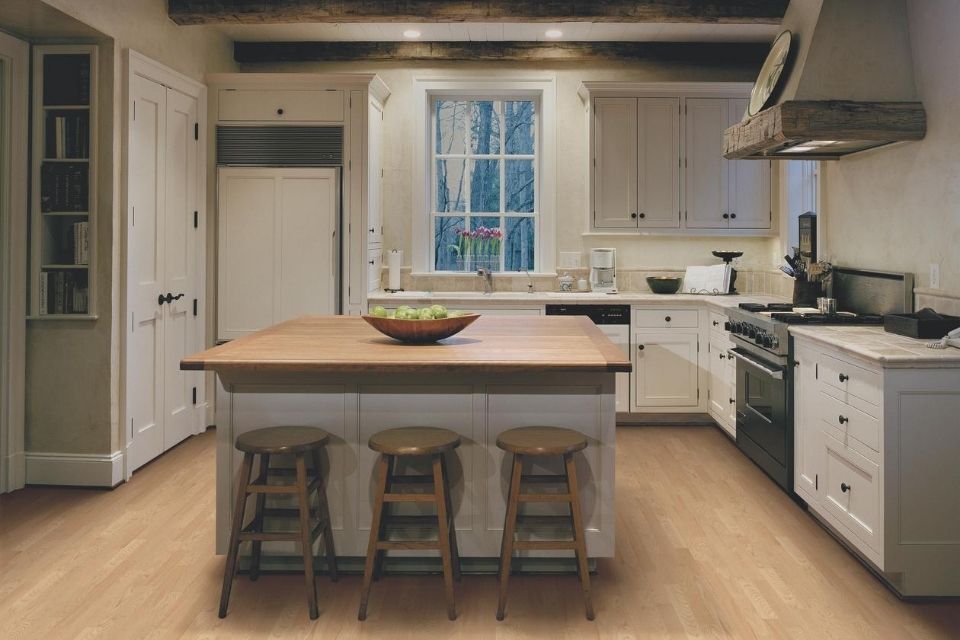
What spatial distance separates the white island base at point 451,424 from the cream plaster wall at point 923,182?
1.83m

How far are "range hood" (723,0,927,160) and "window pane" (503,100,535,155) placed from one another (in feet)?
8.55

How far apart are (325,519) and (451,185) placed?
12.6 feet

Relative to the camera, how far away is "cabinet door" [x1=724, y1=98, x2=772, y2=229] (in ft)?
19.1

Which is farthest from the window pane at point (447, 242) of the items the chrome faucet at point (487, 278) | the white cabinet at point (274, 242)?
the white cabinet at point (274, 242)

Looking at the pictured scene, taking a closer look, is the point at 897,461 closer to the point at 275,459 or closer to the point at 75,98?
the point at 275,459

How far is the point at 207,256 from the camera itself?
17.9ft

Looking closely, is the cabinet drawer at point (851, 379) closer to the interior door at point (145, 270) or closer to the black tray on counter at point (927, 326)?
the black tray on counter at point (927, 326)

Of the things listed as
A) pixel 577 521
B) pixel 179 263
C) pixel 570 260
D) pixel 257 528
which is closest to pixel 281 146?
pixel 179 263

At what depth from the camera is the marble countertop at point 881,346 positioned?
280cm

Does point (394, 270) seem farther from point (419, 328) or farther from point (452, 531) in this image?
point (452, 531)

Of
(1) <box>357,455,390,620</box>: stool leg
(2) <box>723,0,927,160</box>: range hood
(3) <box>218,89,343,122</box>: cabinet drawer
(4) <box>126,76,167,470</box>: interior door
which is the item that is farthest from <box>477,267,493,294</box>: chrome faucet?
(1) <box>357,455,390,620</box>: stool leg

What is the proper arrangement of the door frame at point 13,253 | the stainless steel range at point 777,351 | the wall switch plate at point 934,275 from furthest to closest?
the door frame at point 13,253 → the stainless steel range at point 777,351 → the wall switch plate at point 934,275

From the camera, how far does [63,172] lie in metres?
4.12

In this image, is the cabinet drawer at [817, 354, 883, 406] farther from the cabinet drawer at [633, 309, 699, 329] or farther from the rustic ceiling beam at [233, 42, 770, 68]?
the rustic ceiling beam at [233, 42, 770, 68]
